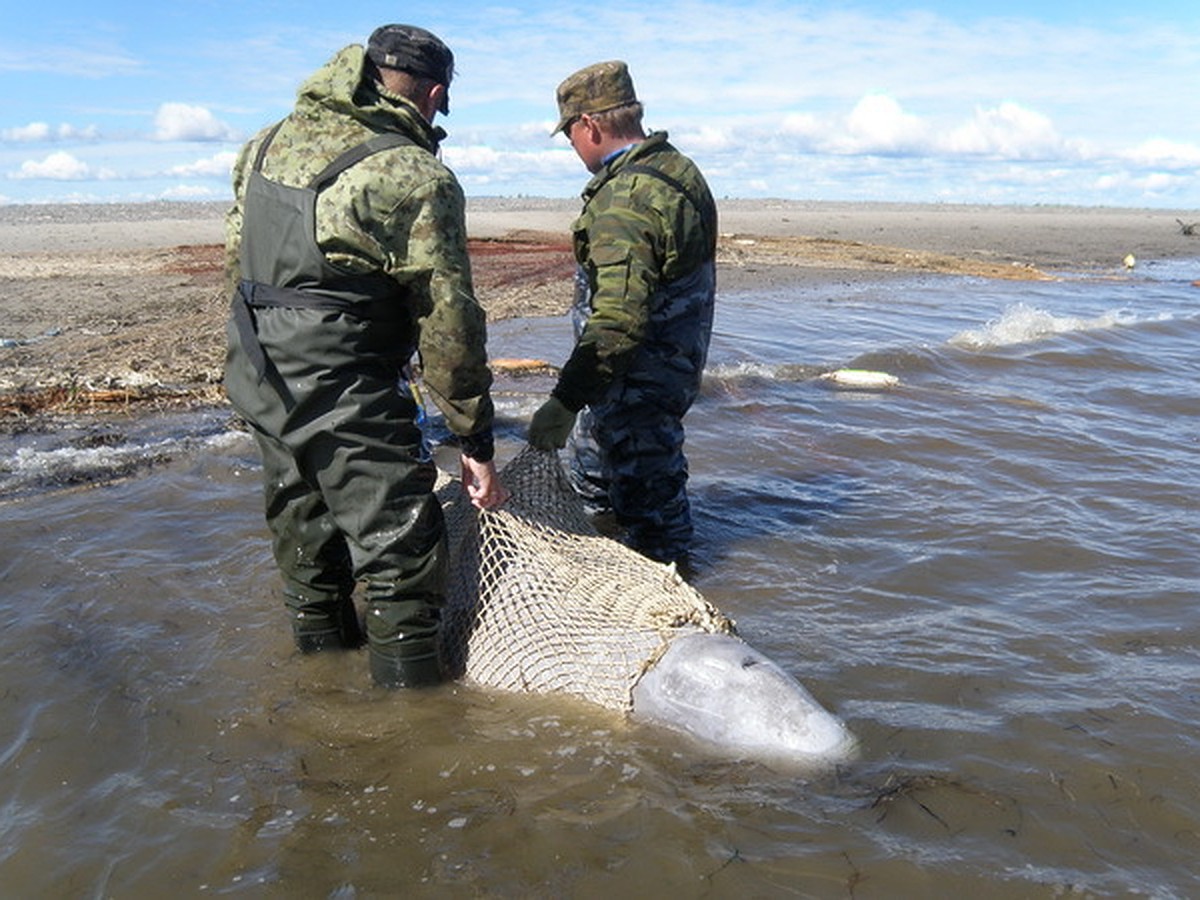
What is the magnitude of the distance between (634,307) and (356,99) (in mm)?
1536

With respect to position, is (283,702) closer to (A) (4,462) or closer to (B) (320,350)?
(B) (320,350)

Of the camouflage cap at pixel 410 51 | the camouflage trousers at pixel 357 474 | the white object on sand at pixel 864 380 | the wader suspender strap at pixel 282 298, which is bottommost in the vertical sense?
the white object on sand at pixel 864 380

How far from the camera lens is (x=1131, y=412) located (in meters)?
8.56

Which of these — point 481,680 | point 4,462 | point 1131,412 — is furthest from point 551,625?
point 1131,412

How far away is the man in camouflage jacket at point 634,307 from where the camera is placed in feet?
14.2

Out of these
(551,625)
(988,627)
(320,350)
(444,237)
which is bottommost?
(988,627)

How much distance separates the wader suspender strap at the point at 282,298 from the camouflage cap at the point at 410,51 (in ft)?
0.99

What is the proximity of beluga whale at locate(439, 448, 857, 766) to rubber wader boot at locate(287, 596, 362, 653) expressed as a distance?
0.46 meters

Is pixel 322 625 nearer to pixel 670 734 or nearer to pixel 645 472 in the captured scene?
pixel 670 734

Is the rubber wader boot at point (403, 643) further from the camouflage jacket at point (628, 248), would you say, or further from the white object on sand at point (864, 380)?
the white object on sand at point (864, 380)

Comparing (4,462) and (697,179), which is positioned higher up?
(697,179)

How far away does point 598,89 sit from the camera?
14.7ft

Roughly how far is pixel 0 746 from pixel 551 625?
6.18 ft

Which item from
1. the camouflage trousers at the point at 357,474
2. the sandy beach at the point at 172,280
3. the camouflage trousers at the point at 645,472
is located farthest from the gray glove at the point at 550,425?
the sandy beach at the point at 172,280
